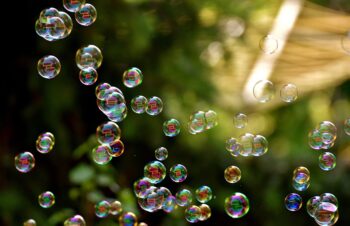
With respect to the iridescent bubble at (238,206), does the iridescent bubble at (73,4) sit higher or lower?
higher

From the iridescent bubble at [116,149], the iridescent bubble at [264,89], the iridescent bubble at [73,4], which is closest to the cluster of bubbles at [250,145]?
the iridescent bubble at [264,89]

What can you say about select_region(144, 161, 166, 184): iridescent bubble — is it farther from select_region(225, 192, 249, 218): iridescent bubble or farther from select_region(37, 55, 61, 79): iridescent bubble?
select_region(37, 55, 61, 79): iridescent bubble

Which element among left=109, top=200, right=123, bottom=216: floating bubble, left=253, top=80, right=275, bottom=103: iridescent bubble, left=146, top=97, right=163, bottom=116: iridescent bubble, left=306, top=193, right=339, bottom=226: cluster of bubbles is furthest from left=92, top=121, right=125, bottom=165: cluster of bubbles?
left=306, top=193, right=339, bottom=226: cluster of bubbles

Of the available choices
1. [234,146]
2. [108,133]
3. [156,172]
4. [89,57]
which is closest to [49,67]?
[89,57]

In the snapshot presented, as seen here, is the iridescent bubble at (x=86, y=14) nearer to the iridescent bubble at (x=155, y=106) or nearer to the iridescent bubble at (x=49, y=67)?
the iridescent bubble at (x=49, y=67)

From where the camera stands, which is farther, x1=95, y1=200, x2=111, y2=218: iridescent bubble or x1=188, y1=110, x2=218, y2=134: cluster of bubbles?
x1=95, y1=200, x2=111, y2=218: iridescent bubble
